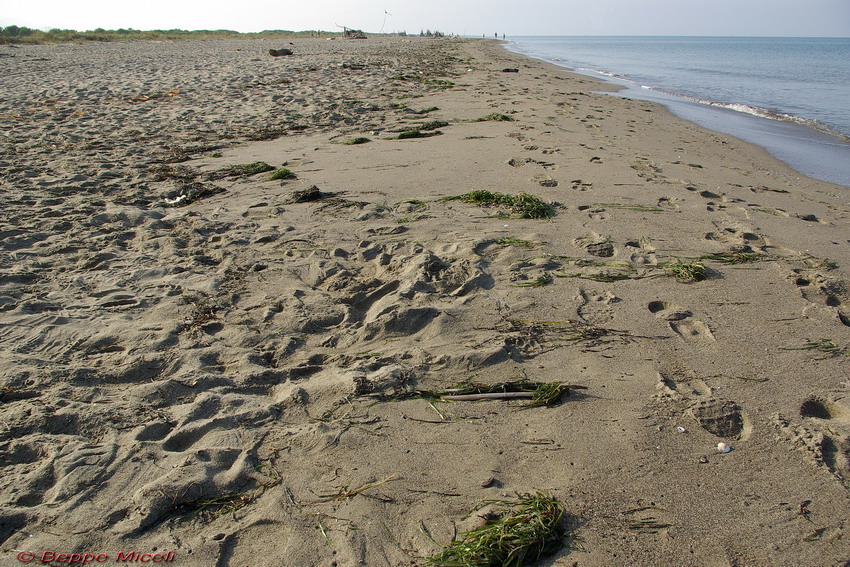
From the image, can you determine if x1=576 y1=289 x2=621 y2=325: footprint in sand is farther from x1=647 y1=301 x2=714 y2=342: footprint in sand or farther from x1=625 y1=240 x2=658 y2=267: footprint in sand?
x1=625 y1=240 x2=658 y2=267: footprint in sand

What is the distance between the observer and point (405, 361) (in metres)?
2.38

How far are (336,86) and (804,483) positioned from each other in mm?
11051

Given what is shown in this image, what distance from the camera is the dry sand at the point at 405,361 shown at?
1601 mm

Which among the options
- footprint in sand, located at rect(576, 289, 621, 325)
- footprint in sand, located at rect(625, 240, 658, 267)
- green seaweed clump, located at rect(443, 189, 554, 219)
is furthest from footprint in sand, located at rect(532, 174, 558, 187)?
footprint in sand, located at rect(576, 289, 621, 325)

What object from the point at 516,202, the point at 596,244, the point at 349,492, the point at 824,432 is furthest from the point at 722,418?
the point at 516,202

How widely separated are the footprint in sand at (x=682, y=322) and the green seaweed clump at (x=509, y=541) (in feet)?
4.65

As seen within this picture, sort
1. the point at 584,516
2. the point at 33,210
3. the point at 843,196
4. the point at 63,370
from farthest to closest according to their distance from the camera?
the point at 843,196
the point at 33,210
the point at 63,370
the point at 584,516

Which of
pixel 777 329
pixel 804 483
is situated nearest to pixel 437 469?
pixel 804 483

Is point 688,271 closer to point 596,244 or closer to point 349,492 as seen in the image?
point 596,244

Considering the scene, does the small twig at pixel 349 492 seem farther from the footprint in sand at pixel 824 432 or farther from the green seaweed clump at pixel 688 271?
the green seaweed clump at pixel 688 271

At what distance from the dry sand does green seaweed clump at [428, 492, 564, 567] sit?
5 centimetres

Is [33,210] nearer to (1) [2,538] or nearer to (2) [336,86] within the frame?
(1) [2,538]

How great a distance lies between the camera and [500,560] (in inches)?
57.6

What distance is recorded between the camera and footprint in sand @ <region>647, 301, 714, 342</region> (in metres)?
2.56
